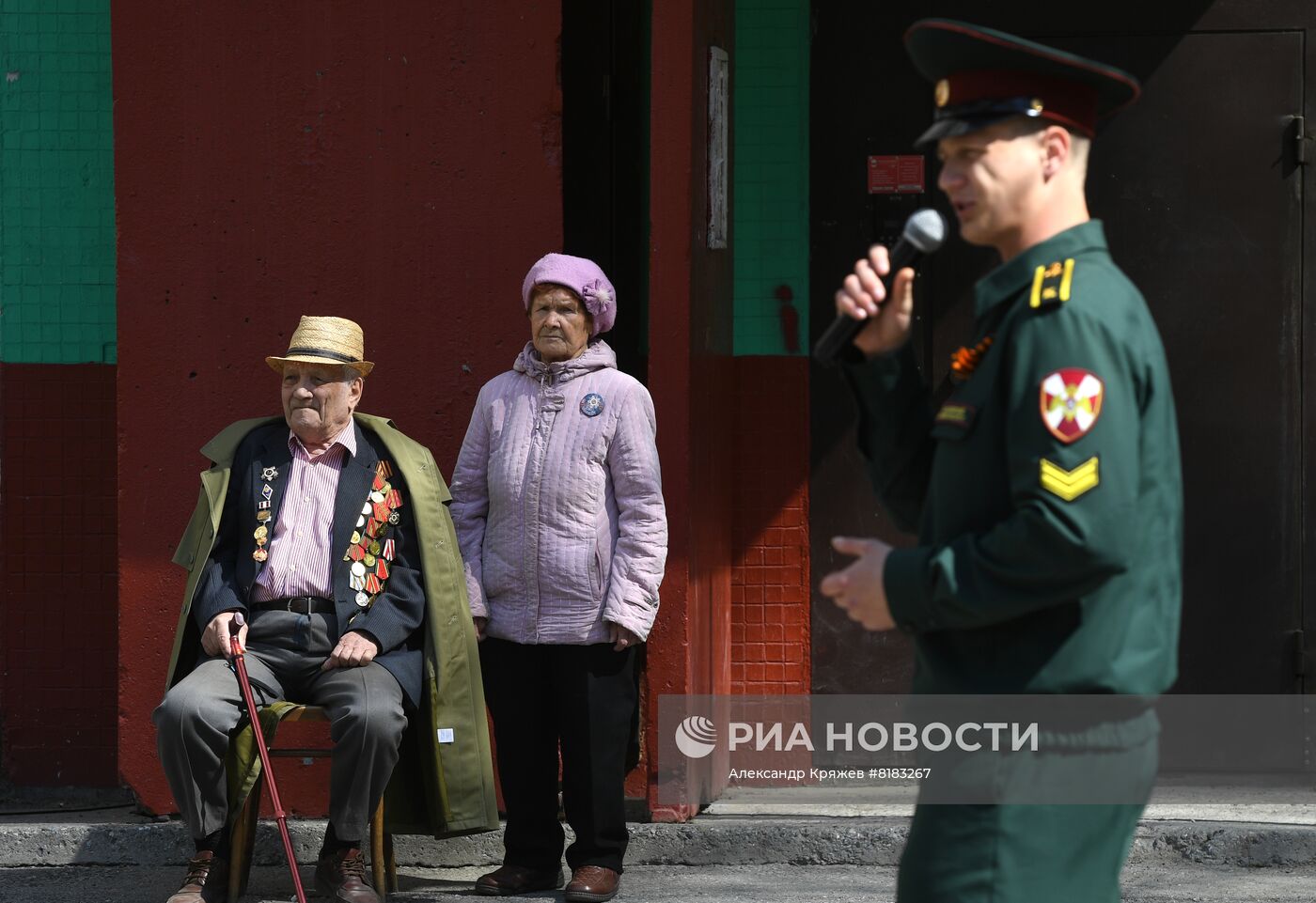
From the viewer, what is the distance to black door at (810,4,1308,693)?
607 cm

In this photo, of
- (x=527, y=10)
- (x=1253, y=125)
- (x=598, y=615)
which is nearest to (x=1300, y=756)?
(x=1253, y=125)

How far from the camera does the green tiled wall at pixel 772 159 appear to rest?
246 inches

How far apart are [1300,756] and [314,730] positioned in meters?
3.37

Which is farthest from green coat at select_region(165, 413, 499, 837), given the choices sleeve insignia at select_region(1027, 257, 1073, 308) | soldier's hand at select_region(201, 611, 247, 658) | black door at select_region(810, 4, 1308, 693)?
sleeve insignia at select_region(1027, 257, 1073, 308)

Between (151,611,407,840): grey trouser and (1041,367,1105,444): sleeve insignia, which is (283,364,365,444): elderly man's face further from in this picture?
(1041,367,1105,444): sleeve insignia

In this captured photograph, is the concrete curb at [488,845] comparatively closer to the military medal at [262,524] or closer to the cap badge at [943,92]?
the military medal at [262,524]

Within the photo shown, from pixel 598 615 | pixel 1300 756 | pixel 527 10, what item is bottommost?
pixel 1300 756

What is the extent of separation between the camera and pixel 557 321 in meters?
5.07

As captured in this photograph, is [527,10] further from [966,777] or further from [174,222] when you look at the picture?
[966,777]

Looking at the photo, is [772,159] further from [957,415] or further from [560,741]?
[957,415]

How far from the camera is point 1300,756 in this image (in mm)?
6148

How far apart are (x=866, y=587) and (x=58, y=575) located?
4309 mm

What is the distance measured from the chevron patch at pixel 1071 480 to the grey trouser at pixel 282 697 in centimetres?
→ 284

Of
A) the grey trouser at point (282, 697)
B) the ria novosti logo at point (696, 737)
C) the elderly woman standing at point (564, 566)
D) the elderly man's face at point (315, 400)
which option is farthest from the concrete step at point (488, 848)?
the elderly man's face at point (315, 400)
